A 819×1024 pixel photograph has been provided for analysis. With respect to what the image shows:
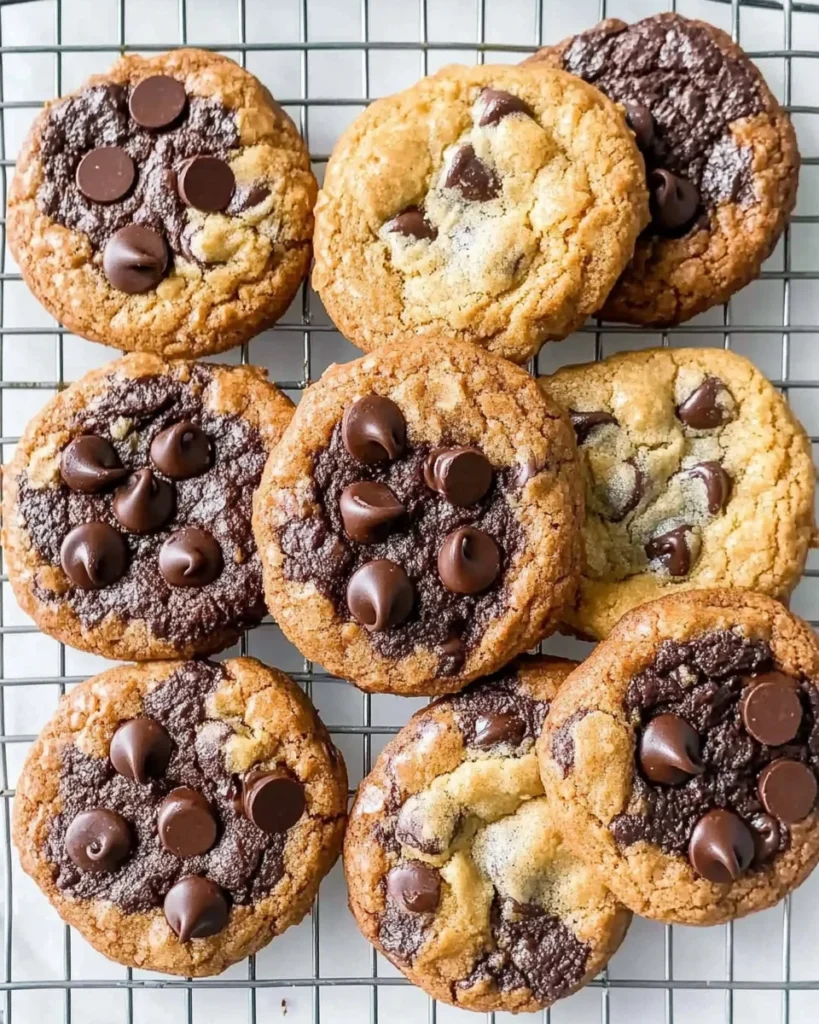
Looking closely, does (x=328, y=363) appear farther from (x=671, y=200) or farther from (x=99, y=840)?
(x=99, y=840)

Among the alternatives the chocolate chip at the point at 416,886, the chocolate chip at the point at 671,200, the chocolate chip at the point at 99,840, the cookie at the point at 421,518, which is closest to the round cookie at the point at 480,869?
the chocolate chip at the point at 416,886

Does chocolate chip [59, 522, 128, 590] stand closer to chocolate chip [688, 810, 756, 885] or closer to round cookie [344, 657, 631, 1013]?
round cookie [344, 657, 631, 1013]

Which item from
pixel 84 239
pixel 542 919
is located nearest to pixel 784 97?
pixel 84 239

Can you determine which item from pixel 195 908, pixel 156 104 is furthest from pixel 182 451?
pixel 195 908

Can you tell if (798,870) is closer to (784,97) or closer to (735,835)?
(735,835)

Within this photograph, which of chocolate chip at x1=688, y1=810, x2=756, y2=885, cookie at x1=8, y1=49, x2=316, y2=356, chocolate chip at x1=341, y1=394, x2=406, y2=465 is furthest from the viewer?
cookie at x1=8, y1=49, x2=316, y2=356

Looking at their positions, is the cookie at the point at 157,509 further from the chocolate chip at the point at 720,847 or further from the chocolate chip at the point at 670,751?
the chocolate chip at the point at 720,847

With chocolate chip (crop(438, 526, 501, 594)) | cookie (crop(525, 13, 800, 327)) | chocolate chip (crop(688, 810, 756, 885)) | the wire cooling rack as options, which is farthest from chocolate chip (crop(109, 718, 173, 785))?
cookie (crop(525, 13, 800, 327))
